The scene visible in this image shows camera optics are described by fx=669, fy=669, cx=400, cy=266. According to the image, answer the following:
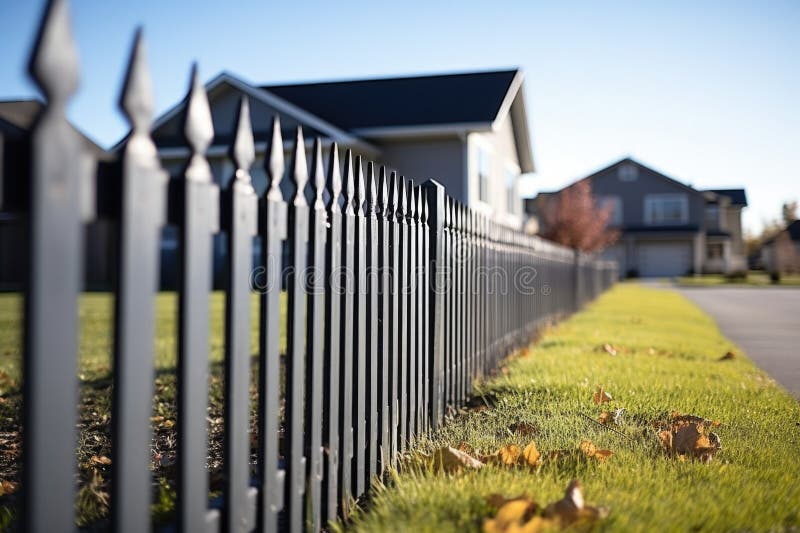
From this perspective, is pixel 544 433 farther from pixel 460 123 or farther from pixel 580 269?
pixel 460 123

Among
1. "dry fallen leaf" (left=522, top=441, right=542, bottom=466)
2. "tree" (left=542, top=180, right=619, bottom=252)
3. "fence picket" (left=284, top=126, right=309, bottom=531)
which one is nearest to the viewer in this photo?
"fence picket" (left=284, top=126, right=309, bottom=531)

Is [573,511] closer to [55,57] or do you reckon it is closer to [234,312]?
[234,312]

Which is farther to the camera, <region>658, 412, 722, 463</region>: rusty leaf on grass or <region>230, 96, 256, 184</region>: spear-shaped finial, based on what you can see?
<region>658, 412, 722, 463</region>: rusty leaf on grass

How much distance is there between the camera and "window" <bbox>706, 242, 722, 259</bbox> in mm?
52688

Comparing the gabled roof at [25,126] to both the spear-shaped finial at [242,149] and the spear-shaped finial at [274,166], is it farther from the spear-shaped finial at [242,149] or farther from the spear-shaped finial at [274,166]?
the spear-shaped finial at [274,166]

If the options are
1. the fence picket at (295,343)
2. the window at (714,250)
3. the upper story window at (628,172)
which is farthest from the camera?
the window at (714,250)

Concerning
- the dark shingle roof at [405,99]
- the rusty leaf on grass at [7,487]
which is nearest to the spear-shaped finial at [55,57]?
the rusty leaf on grass at [7,487]

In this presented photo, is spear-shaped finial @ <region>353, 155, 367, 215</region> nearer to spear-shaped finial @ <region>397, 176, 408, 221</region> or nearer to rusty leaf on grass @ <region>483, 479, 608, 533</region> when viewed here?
spear-shaped finial @ <region>397, 176, 408, 221</region>

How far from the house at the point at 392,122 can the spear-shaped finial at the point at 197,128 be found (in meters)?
15.9

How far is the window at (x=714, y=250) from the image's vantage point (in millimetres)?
52688

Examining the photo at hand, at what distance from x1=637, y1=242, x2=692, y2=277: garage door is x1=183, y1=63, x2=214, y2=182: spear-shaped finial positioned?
163ft

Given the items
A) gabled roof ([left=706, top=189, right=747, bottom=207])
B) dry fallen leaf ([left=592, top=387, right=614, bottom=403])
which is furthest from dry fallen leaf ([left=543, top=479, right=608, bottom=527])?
gabled roof ([left=706, top=189, right=747, bottom=207])

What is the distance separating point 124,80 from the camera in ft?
4.69

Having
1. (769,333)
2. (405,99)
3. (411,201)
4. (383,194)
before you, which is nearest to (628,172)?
(405,99)
